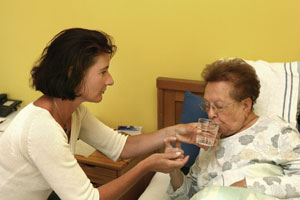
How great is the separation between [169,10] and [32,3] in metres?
1.13

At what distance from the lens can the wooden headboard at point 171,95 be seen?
2051mm

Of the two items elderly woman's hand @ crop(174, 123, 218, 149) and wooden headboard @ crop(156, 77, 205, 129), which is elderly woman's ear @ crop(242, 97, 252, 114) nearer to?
elderly woman's hand @ crop(174, 123, 218, 149)

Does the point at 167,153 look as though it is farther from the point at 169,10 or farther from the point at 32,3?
the point at 32,3

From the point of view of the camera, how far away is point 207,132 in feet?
4.83

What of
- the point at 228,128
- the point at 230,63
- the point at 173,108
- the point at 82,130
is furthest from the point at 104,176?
the point at 230,63

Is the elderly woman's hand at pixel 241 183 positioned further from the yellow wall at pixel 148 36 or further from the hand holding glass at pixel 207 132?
the yellow wall at pixel 148 36

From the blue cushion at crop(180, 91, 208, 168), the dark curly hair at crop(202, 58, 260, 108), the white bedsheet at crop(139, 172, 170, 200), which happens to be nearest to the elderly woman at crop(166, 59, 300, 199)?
the dark curly hair at crop(202, 58, 260, 108)

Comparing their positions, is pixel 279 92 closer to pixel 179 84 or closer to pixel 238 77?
pixel 238 77

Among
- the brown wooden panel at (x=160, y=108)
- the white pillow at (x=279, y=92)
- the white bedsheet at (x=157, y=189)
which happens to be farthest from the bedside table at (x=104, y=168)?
the white pillow at (x=279, y=92)

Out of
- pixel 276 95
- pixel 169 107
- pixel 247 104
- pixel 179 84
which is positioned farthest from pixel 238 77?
pixel 169 107

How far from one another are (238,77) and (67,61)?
2.58ft

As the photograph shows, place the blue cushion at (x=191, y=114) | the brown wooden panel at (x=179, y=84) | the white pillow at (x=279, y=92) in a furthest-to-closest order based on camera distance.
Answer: the brown wooden panel at (x=179, y=84) < the blue cushion at (x=191, y=114) < the white pillow at (x=279, y=92)

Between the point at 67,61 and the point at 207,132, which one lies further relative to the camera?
the point at 207,132

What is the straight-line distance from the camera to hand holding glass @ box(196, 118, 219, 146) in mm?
1462
